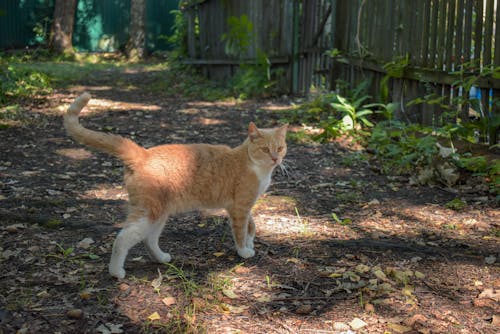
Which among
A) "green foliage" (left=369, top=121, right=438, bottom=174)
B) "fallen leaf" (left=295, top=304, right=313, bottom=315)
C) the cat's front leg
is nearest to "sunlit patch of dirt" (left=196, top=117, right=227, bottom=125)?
"green foliage" (left=369, top=121, right=438, bottom=174)

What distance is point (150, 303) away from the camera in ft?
11.3

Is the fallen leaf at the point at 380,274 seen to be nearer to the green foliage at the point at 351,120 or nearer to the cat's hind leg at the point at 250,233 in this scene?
the cat's hind leg at the point at 250,233

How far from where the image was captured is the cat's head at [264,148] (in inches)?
167

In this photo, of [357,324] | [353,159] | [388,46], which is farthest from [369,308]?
[388,46]

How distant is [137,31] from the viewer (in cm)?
2425

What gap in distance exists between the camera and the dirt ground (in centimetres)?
329

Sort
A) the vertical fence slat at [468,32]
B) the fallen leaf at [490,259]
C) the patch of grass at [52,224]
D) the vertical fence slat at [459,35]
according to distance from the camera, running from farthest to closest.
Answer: the vertical fence slat at [459,35] → the vertical fence slat at [468,32] → the patch of grass at [52,224] → the fallen leaf at [490,259]

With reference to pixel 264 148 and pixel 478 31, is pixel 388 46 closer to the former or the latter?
pixel 478 31

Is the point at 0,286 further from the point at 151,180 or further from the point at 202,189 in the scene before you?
the point at 202,189

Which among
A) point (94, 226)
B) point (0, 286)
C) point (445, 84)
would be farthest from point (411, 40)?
point (0, 286)

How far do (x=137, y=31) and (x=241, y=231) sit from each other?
2164cm

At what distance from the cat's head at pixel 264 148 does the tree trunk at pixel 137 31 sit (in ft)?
67.9

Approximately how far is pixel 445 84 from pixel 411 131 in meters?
0.72

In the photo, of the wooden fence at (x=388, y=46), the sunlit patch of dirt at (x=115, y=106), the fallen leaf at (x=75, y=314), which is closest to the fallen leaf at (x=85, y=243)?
the fallen leaf at (x=75, y=314)
